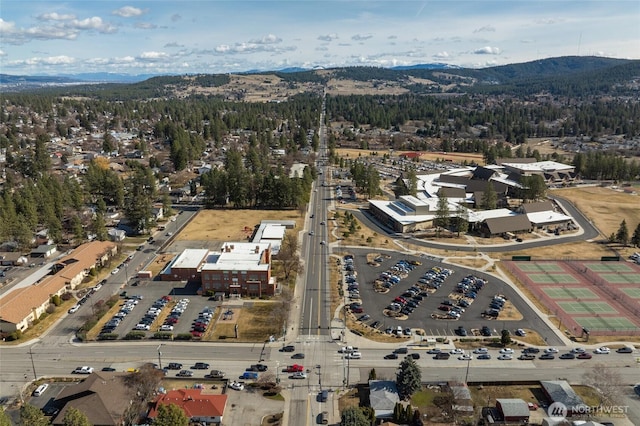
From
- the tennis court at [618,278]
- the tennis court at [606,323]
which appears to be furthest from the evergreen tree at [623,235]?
the tennis court at [606,323]

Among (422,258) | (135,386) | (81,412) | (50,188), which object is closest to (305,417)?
(135,386)

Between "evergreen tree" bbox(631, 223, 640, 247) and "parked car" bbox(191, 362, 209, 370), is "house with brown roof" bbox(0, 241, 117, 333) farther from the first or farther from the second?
"evergreen tree" bbox(631, 223, 640, 247)

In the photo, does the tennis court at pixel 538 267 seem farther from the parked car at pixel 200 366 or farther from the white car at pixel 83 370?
the white car at pixel 83 370

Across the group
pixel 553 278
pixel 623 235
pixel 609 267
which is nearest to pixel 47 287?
pixel 553 278

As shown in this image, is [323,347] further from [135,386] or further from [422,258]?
[422,258]

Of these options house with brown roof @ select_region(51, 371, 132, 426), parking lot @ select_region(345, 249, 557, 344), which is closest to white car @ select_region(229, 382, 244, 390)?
house with brown roof @ select_region(51, 371, 132, 426)

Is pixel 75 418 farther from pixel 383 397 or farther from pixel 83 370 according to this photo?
pixel 383 397
